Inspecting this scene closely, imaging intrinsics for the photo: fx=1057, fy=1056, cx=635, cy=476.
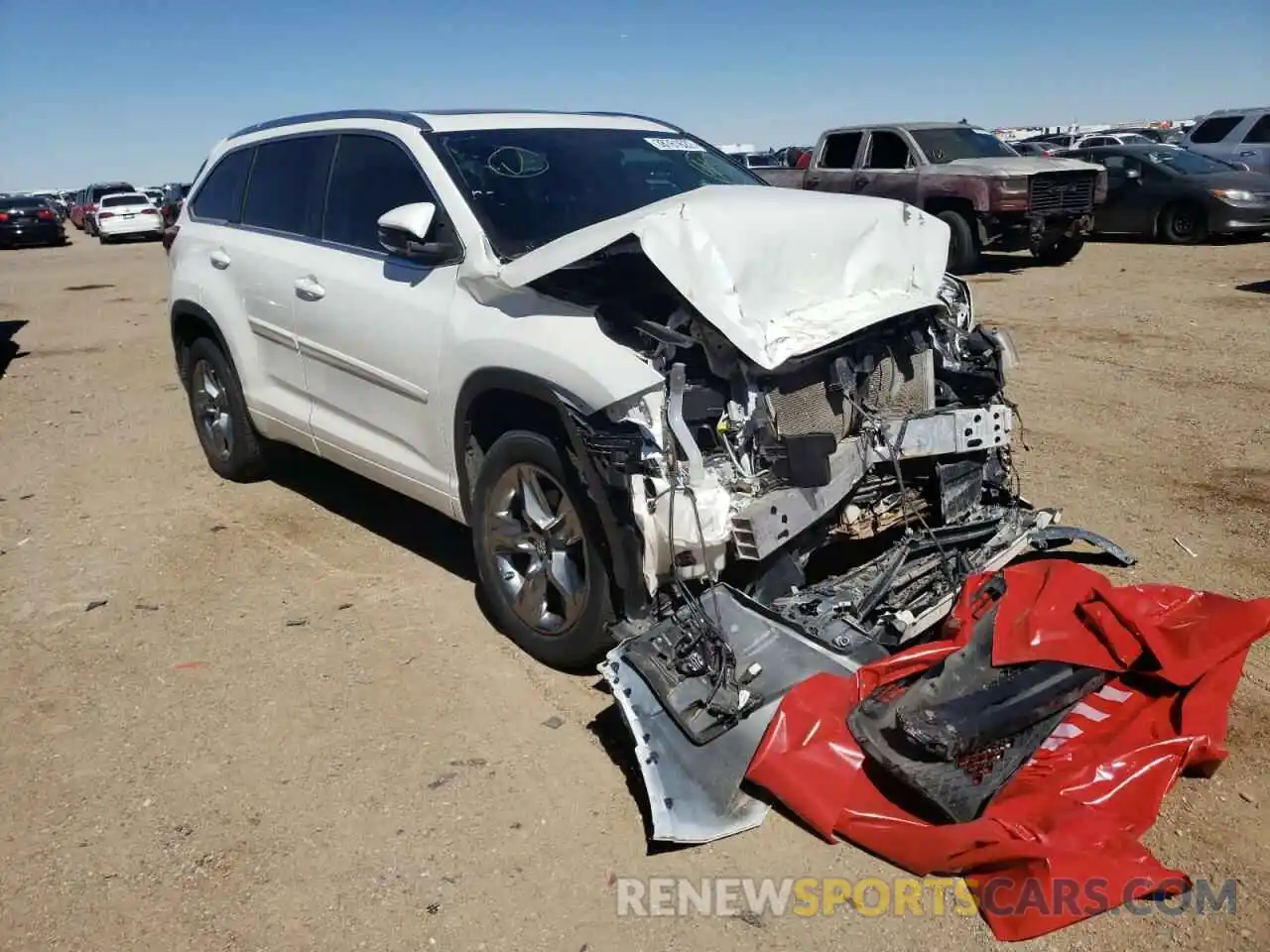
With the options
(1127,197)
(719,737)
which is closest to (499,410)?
(719,737)

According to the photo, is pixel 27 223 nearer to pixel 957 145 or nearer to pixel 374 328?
pixel 957 145

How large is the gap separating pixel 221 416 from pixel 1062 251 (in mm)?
12501

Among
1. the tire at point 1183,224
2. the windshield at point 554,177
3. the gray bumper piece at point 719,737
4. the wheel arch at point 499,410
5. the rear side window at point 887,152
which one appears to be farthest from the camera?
the tire at point 1183,224

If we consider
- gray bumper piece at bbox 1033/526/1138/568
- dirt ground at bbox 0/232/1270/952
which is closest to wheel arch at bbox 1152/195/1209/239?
dirt ground at bbox 0/232/1270/952

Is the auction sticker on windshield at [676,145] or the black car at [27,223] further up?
the auction sticker on windshield at [676,145]

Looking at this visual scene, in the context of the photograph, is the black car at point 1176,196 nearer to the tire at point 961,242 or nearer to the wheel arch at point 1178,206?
the wheel arch at point 1178,206

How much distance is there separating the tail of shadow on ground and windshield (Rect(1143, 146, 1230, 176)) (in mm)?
15390

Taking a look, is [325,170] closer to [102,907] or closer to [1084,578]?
[102,907]

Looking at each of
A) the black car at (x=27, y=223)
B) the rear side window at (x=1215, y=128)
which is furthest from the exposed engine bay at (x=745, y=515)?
the black car at (x=27, y=223)

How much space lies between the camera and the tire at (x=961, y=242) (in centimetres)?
1355

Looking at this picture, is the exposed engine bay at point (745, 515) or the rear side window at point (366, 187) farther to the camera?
the rear side window at point (366, 187)

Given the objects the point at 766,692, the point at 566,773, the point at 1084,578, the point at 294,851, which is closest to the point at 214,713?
the point at 294,851

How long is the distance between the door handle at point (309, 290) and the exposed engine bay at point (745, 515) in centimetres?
143

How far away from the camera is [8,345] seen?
11.9 meters
